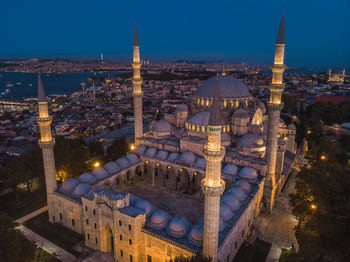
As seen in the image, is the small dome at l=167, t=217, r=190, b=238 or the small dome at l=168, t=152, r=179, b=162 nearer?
the small dome at l=167, t=217, r=190, b=238

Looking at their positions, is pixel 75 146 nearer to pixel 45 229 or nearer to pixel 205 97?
pixel 45 229

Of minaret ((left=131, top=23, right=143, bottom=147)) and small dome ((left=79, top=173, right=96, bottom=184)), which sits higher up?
minaret ((left=131, top=23, right=143, bottom=147))

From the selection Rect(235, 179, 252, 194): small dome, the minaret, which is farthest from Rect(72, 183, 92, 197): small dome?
Rect(235, 179, 252, 194): small dome

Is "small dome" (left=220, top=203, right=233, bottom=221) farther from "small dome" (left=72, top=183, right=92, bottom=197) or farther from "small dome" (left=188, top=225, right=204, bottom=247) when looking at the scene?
"small dome" (left=72, top=183, right=92, bottom=197)

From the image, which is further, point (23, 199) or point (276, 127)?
point (23, 199)

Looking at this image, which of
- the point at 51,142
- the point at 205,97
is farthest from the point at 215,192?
the point at 205,97

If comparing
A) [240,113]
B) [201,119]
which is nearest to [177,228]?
[201,119]
